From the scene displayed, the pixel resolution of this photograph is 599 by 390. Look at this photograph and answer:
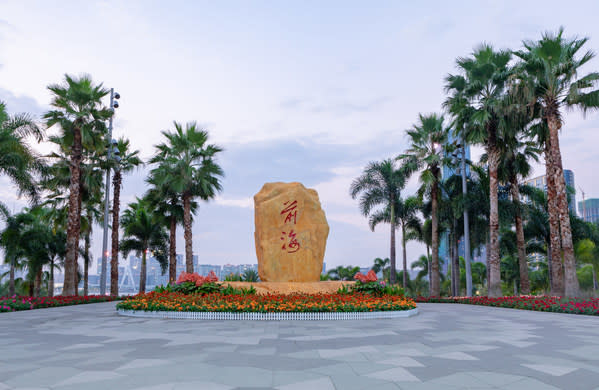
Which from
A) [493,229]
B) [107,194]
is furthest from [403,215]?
[107,194]

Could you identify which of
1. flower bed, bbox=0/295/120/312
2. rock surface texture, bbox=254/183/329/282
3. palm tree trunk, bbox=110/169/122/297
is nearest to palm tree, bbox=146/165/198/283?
palm tree trunk, bbox=110/169/122/297

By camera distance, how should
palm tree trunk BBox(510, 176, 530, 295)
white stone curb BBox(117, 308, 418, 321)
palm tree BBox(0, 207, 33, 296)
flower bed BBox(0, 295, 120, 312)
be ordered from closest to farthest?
white stone curb BBox(117, 308, 418, 321), flower bed BBox(0, 295, 120, 312), palm tree trunk BBox(510, 176, 530, 295), palm tree BBox(0, 207, 33, 296)

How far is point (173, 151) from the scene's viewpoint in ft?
86.2

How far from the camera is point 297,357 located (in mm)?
6520

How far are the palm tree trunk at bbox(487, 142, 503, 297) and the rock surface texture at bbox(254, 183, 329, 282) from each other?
8.88 metres

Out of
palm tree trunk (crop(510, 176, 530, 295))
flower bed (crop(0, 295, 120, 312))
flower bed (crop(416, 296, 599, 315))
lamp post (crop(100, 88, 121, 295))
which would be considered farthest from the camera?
palm tree trunk (crop(510, 176, 530, 295))

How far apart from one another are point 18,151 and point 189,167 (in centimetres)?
932

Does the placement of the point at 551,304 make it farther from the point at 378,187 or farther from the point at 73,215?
the point at 73,215

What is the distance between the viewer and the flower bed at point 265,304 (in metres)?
12.7

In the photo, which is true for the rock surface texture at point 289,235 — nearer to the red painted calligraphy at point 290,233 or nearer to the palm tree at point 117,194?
the red painted calligraphy at point 290,233

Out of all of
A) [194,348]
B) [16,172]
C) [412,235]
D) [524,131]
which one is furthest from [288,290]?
[412,235]

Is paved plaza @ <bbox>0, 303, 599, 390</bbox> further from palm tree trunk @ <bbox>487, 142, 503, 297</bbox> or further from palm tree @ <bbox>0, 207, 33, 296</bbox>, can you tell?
palm tree @ <bbox>0, 207, 33, 296</bbox>

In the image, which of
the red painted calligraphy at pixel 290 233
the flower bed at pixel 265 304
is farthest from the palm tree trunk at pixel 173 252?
the flower bed at pixel 265 304

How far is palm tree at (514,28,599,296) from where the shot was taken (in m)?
18.7
